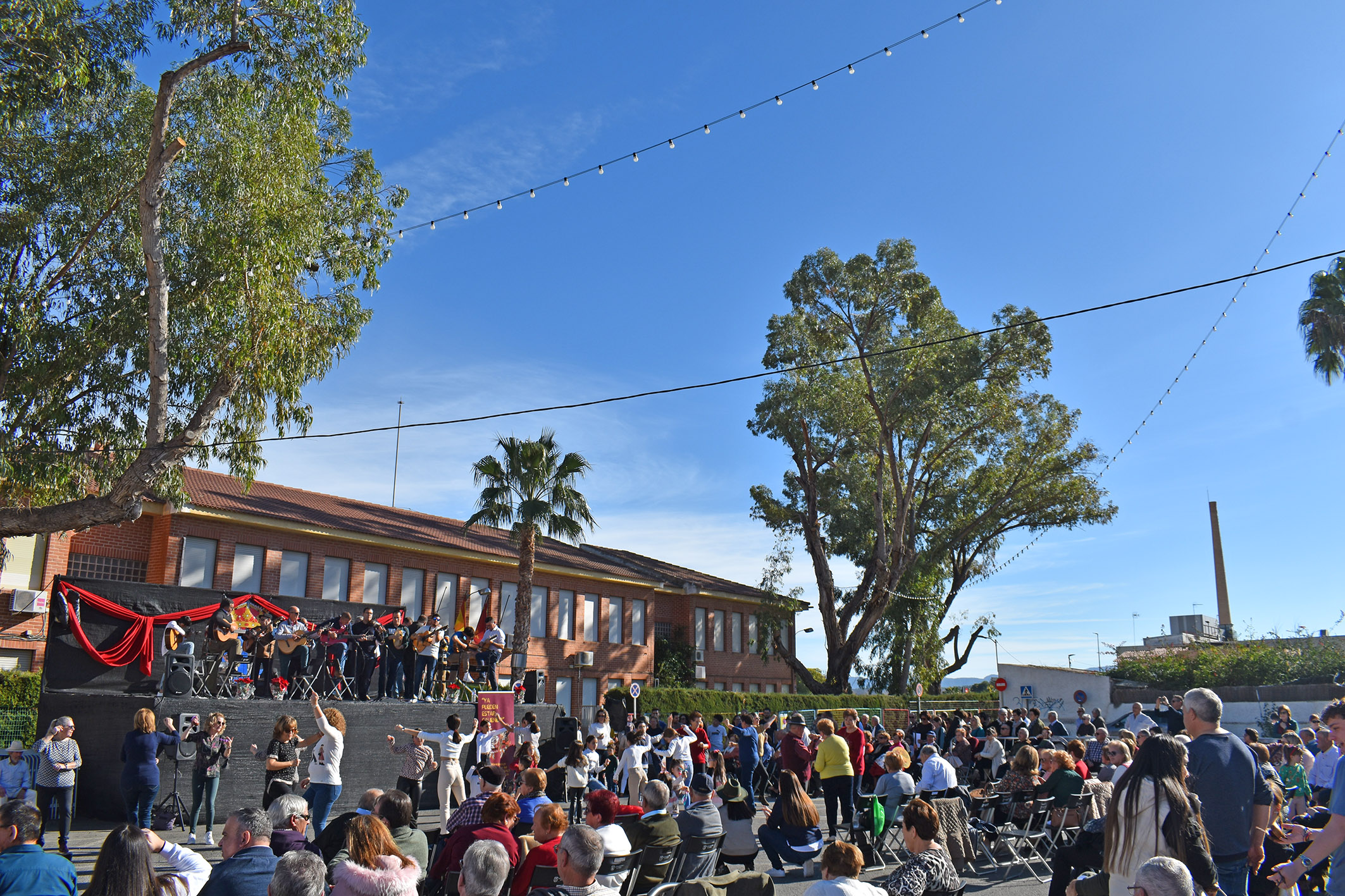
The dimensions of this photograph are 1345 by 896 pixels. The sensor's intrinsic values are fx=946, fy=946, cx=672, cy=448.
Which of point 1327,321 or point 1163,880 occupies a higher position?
point 1327,321

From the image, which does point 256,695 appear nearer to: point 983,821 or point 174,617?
point 174,617

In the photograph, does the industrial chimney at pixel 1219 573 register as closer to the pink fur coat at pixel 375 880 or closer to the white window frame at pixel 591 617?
the white window frame at pixel 591 617

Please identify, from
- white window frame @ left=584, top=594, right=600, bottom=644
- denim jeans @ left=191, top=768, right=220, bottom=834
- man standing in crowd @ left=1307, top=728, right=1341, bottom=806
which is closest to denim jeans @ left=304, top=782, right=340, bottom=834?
denim jeans @ left=191, top=768, right=220, bottom=834

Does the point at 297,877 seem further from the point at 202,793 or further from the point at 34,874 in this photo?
the point at 202,793

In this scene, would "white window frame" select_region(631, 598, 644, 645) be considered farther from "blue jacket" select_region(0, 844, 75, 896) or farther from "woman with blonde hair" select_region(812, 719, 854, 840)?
"blue jacket" select_region(0, 844, 75, 896)

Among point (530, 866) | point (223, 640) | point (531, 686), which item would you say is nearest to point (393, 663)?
point (223, 640)

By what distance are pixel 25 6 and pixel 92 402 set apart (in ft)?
19.2

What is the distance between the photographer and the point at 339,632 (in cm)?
1684

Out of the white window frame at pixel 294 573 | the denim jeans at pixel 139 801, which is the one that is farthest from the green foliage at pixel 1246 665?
the denim jeans at pixel 139 801

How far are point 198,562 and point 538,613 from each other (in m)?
11.4

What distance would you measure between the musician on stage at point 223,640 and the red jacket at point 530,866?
11200mm

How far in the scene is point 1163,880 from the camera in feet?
11.1

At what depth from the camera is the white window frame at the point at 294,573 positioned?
25.7m

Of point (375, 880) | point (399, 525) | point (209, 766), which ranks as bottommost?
point (209, 766)
